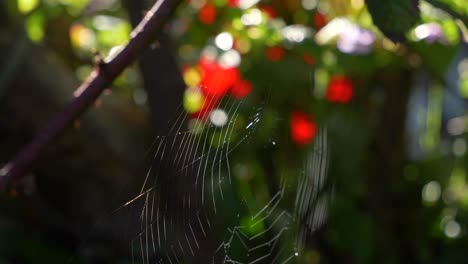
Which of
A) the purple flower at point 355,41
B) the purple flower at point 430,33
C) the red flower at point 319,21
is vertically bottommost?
the red flower at point 319,21

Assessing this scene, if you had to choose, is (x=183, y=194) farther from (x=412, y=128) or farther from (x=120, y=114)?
(x=412, y=128)

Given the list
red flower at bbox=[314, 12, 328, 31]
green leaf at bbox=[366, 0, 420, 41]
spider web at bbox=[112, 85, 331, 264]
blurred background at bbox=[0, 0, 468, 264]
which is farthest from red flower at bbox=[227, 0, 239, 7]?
green leaf at bbox=[366, 0, 420, 41]

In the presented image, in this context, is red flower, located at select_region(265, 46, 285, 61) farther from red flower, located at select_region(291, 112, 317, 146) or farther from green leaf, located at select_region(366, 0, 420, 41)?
green leaf, located at select_region(366, 0, 420, 41)

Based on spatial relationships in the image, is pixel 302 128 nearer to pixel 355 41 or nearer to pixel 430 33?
pixel 355 41

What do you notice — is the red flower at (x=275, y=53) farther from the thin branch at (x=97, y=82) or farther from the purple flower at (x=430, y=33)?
the thin branch at (x=97, y=82)

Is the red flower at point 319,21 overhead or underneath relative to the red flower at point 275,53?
underneath

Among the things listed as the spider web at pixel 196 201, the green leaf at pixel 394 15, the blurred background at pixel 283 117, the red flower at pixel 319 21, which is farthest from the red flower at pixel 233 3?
the green leaf at pixel 394 15
